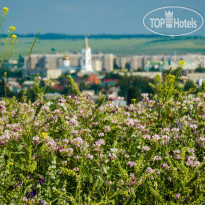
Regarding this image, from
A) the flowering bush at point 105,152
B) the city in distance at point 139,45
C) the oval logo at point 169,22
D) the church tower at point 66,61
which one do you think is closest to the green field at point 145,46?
the city in distance at point 139,45

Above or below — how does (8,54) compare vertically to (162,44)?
below

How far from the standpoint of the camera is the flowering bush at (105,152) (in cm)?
105

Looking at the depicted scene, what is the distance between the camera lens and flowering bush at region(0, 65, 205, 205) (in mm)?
1049

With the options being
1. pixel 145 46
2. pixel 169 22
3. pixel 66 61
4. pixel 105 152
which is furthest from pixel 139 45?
pixel 105 152

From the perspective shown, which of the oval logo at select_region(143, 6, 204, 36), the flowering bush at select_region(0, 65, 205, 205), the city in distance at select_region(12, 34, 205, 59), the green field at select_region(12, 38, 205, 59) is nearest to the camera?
the flowering bush at select_region(0, 65, 205, 205)

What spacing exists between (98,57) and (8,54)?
3027 inches

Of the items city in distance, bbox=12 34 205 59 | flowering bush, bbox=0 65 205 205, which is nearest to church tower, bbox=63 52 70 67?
city in distance, bbox=12 34 205 59

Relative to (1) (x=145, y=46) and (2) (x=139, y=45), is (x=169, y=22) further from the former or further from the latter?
(2) (x=139, y=45)

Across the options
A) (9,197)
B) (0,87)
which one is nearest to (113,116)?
(9,197)

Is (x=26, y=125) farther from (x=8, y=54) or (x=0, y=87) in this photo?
(x=0, y=87)

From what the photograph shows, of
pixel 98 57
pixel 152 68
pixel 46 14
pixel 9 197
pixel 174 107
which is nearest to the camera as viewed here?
pixel 9 197

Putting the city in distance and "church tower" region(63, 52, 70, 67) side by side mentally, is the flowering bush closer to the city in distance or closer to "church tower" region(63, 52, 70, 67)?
the city in distance

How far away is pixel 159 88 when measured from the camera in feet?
5.48

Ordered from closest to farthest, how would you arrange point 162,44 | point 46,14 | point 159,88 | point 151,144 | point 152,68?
point 151,144 → point 159,88 → point 152,68 → point 162,44 → point 46,14
